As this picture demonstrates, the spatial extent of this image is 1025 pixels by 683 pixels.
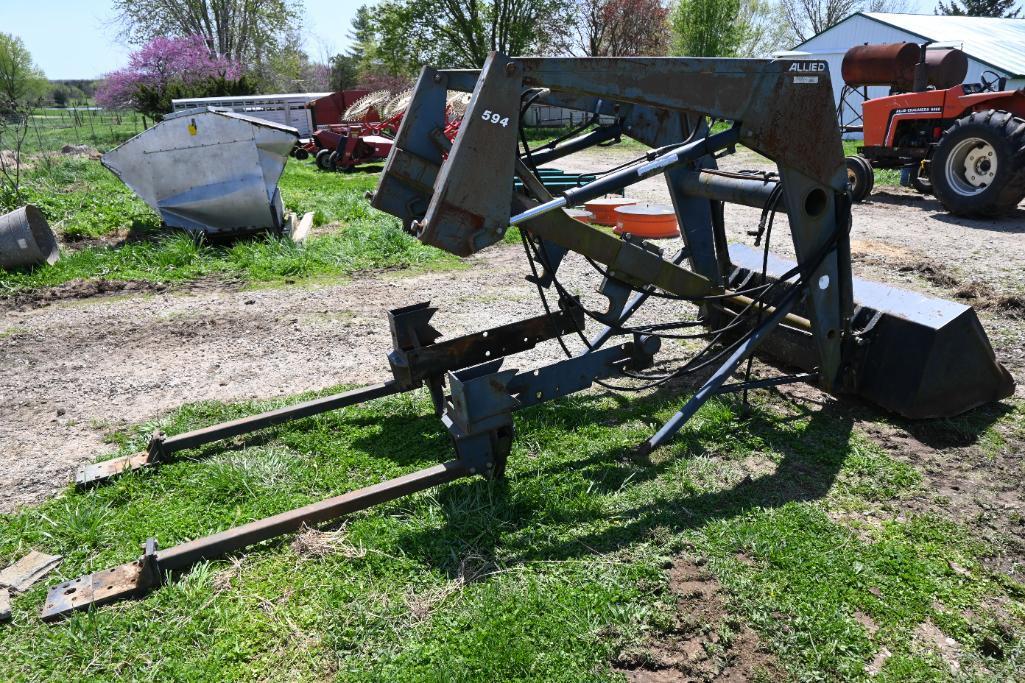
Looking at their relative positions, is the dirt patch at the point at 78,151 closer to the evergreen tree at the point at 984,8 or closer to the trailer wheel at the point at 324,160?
the trailer wheel at the point at 324,160

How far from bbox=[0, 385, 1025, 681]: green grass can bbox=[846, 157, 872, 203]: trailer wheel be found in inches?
54.5

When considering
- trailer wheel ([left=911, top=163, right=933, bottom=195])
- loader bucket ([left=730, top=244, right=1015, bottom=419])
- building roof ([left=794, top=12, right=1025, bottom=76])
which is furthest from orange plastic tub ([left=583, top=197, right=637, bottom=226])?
building roof ([left=794, top=12, right=1025, bottom=76])

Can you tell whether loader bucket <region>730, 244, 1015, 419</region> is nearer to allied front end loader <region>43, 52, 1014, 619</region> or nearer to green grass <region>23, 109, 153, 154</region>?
allied front end loader <region>43, 52, 1014, 619</region>

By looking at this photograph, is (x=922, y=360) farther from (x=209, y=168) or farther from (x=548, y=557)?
(x=209, y=168)

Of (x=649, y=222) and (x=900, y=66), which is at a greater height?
(x=900, y=66)

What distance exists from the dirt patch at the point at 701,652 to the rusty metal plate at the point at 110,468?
2870mm

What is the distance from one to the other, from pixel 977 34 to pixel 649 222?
84.7ft

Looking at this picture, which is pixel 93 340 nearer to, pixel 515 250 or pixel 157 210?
pixel 157 210

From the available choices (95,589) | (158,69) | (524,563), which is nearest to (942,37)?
(524,563)

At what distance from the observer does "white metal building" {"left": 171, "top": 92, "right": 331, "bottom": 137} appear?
69.6ft

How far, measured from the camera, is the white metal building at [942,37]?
23562mm

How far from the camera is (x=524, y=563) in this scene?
3.05 metres

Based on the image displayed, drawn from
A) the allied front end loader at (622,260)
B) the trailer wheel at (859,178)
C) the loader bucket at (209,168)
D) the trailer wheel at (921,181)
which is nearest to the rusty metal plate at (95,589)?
the allied front end loader at (622,260)

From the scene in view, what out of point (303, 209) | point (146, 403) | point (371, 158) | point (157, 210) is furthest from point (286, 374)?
point (371, 158)
